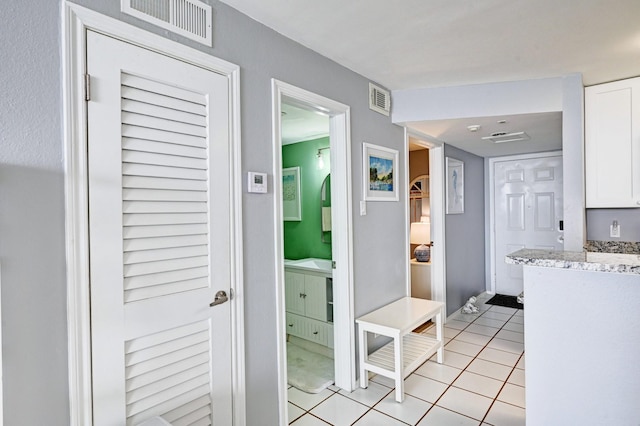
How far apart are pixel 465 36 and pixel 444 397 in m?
2.42

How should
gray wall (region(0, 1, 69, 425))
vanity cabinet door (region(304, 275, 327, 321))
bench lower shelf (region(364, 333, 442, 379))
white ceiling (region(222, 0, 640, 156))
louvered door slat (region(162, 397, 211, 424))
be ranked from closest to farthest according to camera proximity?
gray wall (region(0, 1, 69, 425)) < louvered door slat (region(162, 397, 211, 424)) < white ceiling (region(222, 0, 640, 156)) < bench lower shelf (region(364, 333, 442, 379)) < vanity cabinet door (region(304, 275, 327, 321))

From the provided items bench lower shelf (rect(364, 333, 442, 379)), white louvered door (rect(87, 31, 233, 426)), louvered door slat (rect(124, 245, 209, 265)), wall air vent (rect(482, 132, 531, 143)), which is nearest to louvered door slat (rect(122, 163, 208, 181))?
white louvered door (rect(87, 31, 233, 426))

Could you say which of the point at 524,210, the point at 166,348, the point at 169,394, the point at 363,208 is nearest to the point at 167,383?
the point at 169,394

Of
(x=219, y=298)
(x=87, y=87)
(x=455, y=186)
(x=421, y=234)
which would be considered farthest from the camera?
(x=421, y=234)

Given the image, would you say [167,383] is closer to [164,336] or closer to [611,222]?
[164,336]

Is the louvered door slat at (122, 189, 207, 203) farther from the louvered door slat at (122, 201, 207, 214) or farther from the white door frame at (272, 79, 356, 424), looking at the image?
the white door frame at (272, 79, 356, 424)

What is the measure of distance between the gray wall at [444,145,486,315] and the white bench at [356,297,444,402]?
127cm

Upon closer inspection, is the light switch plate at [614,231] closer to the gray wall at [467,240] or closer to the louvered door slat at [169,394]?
the gray wall at [467,240]

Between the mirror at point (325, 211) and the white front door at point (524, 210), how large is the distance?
8.92 feet

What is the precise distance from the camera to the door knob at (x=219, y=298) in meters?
1.67

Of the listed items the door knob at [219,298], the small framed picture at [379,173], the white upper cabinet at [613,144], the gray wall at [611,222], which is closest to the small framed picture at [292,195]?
the small framed picture at [379,173]

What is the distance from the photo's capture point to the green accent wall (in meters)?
4.03

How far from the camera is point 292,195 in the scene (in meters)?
4.27

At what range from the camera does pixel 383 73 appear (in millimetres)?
2668
